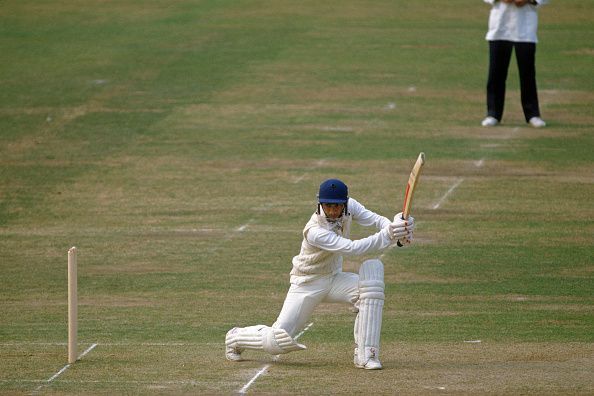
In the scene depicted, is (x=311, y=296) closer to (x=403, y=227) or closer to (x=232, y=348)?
(x=232, y=348)

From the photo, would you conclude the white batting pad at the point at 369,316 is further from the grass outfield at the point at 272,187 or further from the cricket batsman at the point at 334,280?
the grass outfield at the point at 272,187

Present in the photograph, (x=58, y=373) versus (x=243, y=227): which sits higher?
(x=58, y=373)

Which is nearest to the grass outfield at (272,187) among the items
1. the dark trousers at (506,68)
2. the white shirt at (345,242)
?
the dark trousers at (506,68)

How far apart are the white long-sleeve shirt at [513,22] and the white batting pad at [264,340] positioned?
13.7 m

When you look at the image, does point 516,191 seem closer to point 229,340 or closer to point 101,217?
point 101,217

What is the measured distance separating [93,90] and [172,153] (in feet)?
16.8

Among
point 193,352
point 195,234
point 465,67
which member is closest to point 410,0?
point 465,67

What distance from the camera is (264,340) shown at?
36.7ft

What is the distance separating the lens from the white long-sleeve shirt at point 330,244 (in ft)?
35.6

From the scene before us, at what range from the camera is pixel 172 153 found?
2366 cm

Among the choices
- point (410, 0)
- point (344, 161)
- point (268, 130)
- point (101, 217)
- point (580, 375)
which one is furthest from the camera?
point (410, 0)

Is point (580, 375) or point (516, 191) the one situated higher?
point (580, 375)

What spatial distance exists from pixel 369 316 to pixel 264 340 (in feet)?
2.92

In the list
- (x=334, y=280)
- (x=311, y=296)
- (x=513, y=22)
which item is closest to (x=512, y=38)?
(x=513, y=22)
